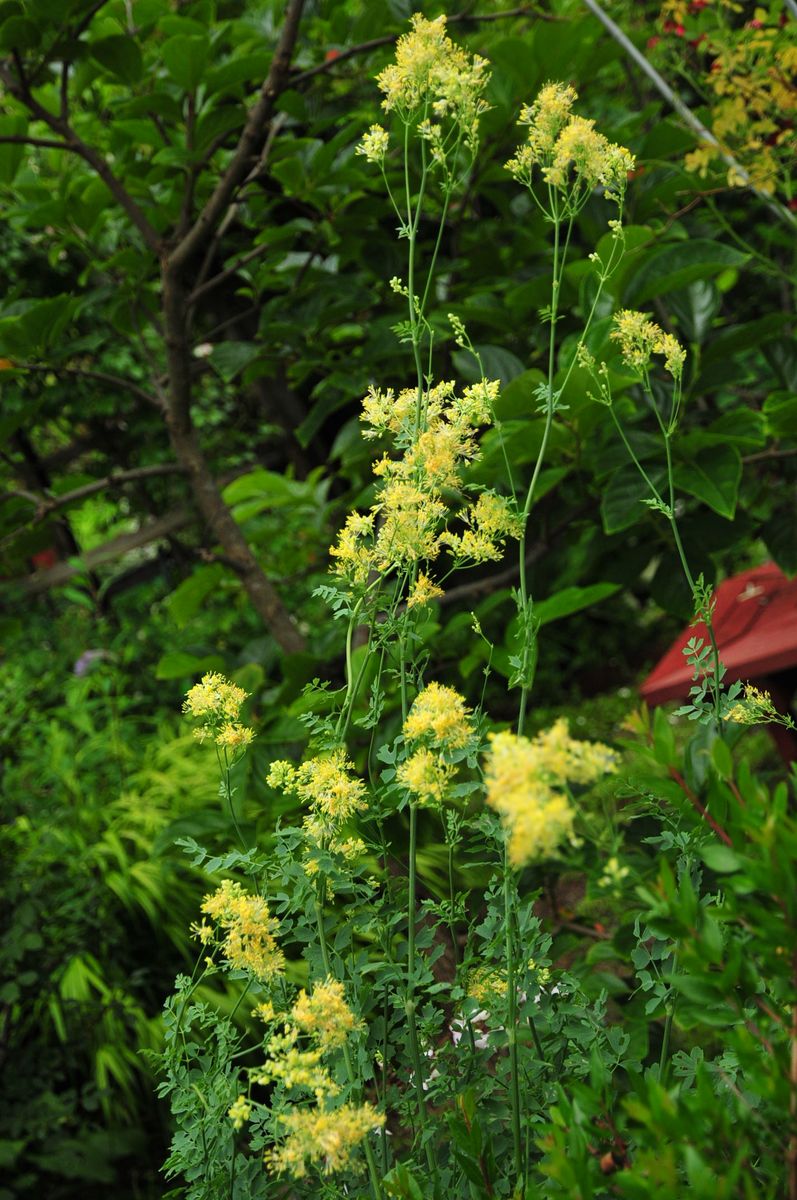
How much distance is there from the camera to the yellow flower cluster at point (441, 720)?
27.1 inches

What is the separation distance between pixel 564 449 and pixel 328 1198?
1.19 metres

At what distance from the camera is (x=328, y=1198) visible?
2.56ft

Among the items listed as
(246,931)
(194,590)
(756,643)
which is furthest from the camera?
(756,643)

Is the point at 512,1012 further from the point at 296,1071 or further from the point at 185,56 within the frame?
the point at 185,56

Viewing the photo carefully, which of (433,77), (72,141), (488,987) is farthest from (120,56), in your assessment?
(488,987)

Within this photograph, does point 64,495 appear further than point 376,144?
Yes

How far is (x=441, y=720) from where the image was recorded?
0.68 m

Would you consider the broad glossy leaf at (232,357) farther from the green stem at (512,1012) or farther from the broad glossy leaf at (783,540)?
the green stem at (512,1012)

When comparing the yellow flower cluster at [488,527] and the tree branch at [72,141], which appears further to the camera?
the tree branch at [72,141]

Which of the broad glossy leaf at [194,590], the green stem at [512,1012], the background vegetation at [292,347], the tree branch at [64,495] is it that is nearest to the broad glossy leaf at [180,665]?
the background vegetation at [292,347]

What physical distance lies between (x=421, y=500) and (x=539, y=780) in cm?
30

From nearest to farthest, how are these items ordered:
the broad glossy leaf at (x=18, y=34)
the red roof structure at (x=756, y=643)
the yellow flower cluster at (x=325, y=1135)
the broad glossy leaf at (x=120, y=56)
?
the yellow flower cluster at (x=325, y=1135), the broad glossy leaf at (x=18, y=34), the broad glossy leaf at (x=120, y=56), the red roof structure at (x=756, y=643)

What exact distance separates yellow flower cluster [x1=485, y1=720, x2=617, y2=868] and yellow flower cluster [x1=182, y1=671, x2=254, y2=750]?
0.35 m

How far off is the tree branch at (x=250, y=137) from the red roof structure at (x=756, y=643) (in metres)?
1.16
